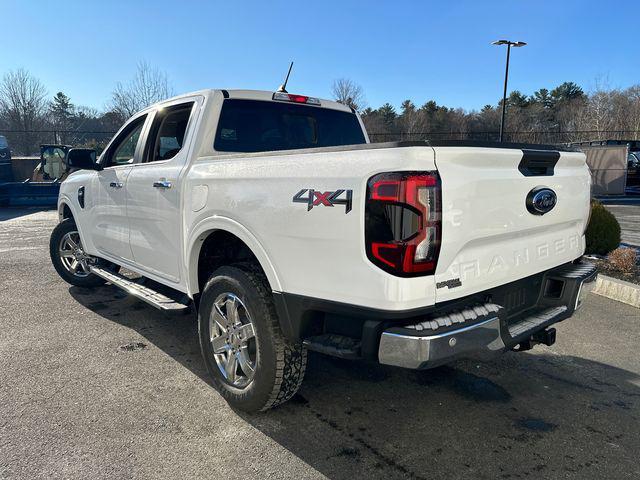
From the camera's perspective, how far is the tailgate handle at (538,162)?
2.64 metres

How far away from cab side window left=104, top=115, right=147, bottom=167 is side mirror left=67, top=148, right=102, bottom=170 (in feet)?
0.41

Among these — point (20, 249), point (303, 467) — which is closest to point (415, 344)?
point (303, 467)

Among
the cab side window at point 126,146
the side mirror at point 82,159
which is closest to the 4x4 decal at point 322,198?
the cab side window at point 126,146

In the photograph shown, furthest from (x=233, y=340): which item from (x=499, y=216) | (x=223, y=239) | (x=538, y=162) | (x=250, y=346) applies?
(x=538, y=162)

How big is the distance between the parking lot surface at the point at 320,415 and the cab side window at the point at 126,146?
1628 mm

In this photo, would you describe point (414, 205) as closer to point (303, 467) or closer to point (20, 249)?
point (303, 467)

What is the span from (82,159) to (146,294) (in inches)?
64.3

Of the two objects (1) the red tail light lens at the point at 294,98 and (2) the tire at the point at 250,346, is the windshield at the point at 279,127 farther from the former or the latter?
(2) the tire at the point at 250,346

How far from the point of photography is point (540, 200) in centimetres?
268

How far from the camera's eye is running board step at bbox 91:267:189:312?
3.55 meters

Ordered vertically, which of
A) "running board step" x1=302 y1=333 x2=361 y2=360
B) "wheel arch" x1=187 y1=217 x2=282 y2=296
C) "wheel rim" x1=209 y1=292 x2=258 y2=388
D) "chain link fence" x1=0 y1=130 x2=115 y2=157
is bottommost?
"wheel rim" x1=209 y1=292 x2=258 y2=388

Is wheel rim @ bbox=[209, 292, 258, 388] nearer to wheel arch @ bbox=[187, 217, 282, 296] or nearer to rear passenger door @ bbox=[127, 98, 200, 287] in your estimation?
wheel arch @ bbox=[187, 217, 282, 296]

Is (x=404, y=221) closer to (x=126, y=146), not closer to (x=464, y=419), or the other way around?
(x=464, y=419)

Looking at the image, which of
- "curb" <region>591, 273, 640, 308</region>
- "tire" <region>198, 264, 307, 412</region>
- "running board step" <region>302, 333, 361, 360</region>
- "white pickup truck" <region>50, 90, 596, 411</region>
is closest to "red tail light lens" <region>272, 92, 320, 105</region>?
"white pickup truck" <region>50, 90, 596, 411</region>
